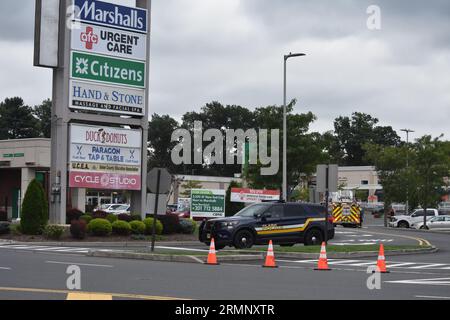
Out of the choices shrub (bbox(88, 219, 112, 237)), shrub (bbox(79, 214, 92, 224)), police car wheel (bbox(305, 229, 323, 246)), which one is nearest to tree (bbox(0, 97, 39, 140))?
shrub (bbox(79, 214, 92, 224))

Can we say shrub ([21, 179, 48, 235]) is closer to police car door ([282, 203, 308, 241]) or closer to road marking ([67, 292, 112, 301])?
police car door ([282, 203, 308, 241])

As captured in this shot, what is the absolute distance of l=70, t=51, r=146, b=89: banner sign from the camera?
35062 millimetres

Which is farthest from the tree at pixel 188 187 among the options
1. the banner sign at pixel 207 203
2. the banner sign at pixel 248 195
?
the banner sign at pixel 207 203

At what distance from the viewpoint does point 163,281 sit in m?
15.4

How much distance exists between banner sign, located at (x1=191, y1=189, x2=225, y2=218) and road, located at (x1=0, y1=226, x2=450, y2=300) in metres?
19.9

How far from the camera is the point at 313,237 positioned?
97.0 feet

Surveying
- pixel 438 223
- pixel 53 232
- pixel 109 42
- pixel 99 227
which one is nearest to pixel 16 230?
pixel 53 232

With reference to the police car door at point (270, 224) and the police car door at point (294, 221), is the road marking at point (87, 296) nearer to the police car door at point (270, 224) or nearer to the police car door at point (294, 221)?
the police car door at point (270, 224)

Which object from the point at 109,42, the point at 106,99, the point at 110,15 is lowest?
the point at 106,99

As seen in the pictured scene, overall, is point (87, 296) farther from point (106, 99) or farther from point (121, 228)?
point (106, 99)

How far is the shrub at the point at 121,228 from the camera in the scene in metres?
34.1

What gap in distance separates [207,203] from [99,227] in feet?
33.7
